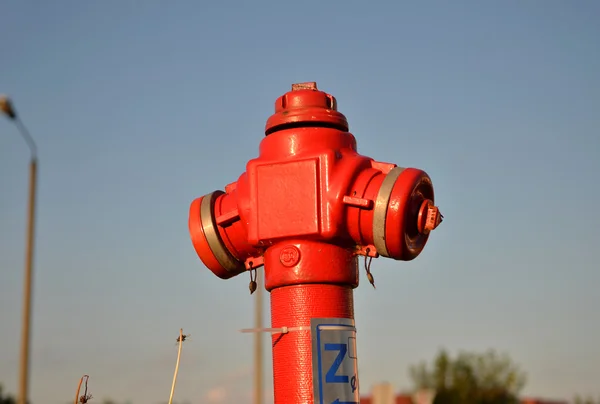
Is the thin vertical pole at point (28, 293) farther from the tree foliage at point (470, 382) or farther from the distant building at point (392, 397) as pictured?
the tree foliage at point (470, 382)

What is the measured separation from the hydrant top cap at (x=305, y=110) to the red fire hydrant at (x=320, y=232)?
19mm

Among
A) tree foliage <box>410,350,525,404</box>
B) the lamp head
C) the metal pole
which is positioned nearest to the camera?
the lamp head

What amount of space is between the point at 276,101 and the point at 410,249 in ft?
5.55

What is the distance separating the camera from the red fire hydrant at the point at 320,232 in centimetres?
724

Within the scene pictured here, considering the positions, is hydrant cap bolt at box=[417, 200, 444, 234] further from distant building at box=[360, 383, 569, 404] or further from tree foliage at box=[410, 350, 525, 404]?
tree foliage at box=[410, 350, 525, 404]

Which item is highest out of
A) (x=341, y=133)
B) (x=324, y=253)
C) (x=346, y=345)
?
(x=341, y=133)

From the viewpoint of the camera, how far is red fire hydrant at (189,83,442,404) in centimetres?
724

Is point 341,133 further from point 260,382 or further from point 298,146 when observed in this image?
point 260,382

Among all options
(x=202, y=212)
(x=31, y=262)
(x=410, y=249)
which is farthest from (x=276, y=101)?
(x=31, y=262)

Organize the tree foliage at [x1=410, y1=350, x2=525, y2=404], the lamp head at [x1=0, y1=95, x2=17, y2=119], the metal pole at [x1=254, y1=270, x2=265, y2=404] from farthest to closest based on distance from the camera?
1. the tree foliage at [x1=410, y1=350, x2=525, y2=404]
2. the metal pole at [x1=254, y1=270, x2=265, y2=404]
3. the lamp head at [x1=0, y1=95, x2=17, y2=119]

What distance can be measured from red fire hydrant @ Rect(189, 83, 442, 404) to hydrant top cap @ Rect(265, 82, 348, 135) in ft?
0.06

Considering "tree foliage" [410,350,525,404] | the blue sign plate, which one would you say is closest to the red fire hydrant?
the blue sign plate

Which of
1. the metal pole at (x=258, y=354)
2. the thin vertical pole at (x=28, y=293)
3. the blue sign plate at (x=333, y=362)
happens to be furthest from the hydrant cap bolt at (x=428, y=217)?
the metal pole at (x=258, y=354)

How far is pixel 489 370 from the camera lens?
61344mm
